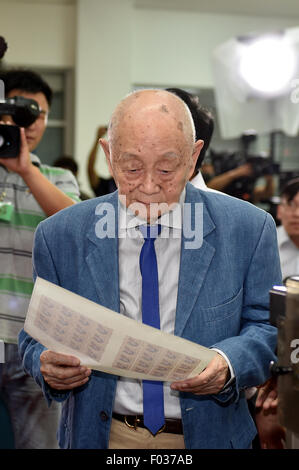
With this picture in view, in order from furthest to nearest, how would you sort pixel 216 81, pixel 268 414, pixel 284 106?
pixel 284 106, pixel 216 81, pixel 268 414

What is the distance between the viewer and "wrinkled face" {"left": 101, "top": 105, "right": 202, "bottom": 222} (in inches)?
40.6

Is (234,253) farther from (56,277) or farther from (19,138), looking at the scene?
(19,138)

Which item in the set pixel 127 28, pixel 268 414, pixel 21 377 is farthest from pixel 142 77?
pixel 268 414

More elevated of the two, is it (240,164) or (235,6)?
(235,6)

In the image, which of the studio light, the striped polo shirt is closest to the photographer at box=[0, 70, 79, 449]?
the striped polo shirt

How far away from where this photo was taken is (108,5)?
19.2 feet

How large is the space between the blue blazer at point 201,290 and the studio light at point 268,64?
135 inches

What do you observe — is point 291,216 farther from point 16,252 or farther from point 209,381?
point 209,381

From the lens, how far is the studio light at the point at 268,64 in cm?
440

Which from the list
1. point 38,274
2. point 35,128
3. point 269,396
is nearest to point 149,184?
point 38,274

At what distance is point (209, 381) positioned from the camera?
3.32 feet

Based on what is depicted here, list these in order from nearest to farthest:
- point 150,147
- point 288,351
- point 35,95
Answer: point 288,351 < point 150,147 < point 35,95

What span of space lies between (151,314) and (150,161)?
259 millimetres

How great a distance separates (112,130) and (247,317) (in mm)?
399
